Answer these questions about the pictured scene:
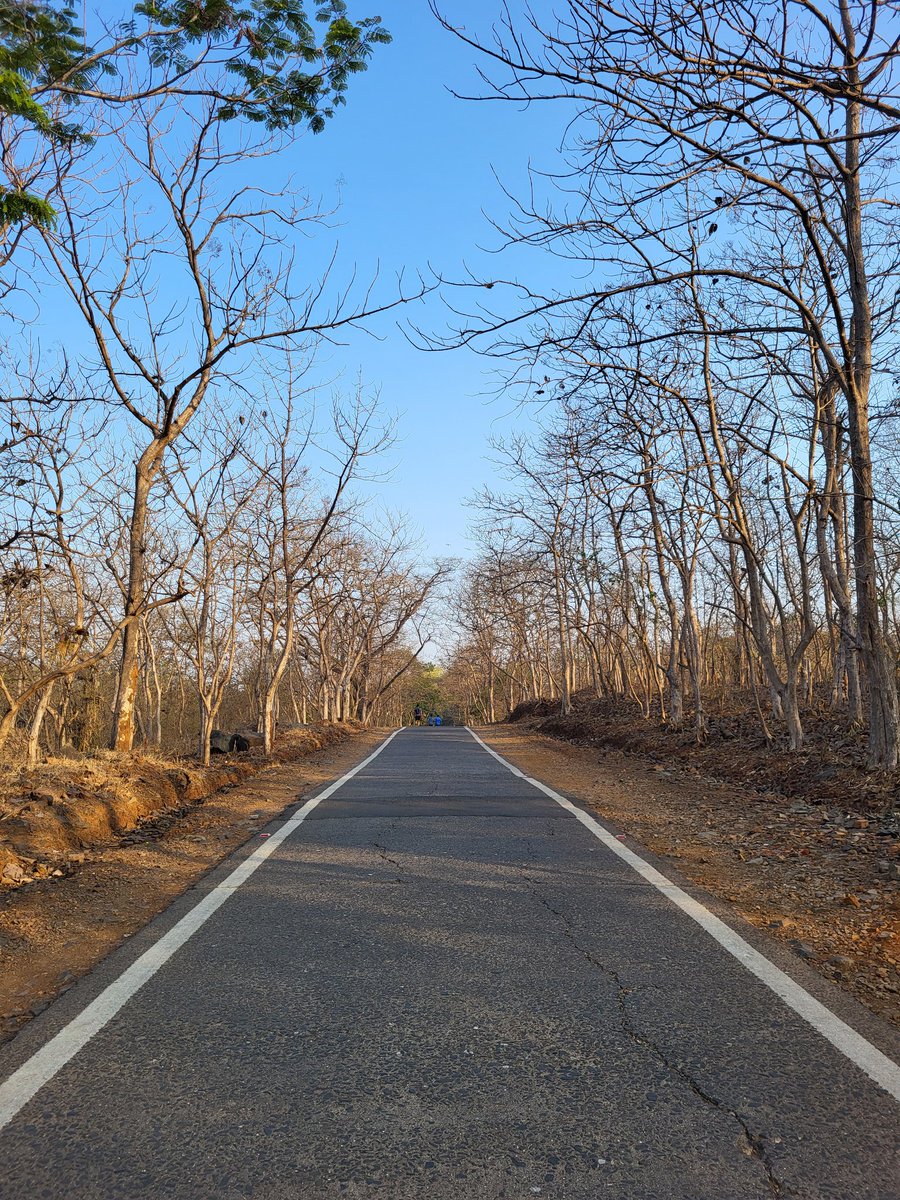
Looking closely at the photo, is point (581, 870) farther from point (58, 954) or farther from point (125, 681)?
point (125, 681)

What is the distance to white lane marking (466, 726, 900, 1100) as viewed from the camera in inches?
123

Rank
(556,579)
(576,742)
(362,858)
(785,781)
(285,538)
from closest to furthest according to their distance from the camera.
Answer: (362,858) < (785,781) < (285,538) < (576,742) < (556,579)

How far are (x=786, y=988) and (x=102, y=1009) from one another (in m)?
3.07

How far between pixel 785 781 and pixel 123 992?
28.7ft

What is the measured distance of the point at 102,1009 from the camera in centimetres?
377

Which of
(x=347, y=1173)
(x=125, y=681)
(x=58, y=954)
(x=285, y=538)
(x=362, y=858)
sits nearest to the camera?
(x=347, y=1173)

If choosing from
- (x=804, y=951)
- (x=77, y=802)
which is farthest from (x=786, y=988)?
(x=77, y=802)

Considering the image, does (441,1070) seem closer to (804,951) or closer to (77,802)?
(804,951)

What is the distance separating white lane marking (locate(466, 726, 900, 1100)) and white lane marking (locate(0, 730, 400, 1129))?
2.92 m

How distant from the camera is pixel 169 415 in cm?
1130

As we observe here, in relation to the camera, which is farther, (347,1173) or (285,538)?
(285,538)

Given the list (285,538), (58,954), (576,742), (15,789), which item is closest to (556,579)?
(576,742)

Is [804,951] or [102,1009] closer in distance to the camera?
[102,1009]

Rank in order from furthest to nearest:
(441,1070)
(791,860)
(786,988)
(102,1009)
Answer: (791,860)
(786,988)
(102,1009)
(441,1070)
